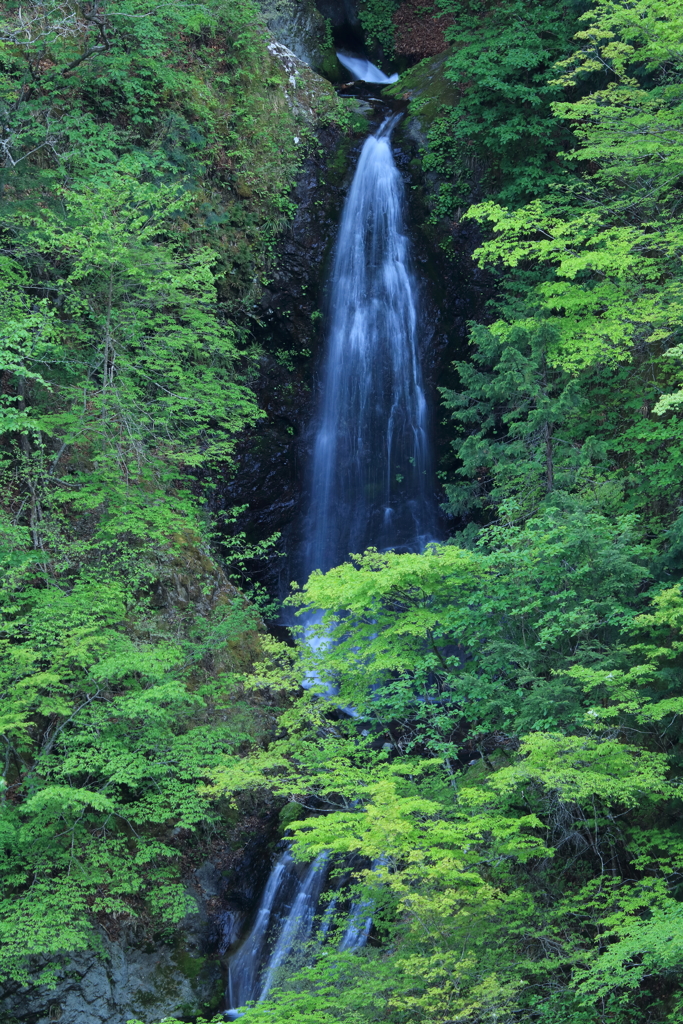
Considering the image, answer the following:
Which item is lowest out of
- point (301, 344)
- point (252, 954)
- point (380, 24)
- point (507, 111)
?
point (252, 954)

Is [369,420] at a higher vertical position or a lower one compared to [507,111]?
lower

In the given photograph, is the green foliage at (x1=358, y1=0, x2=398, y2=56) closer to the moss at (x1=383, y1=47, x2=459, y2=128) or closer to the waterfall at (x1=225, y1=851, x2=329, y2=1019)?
the moss at (x1=383, y1=47, x2=459, y2=128)

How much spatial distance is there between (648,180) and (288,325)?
268 inches

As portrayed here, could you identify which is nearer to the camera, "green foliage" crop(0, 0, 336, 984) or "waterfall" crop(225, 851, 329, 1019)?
"green foliage" crop(0, 0, 336, 984)

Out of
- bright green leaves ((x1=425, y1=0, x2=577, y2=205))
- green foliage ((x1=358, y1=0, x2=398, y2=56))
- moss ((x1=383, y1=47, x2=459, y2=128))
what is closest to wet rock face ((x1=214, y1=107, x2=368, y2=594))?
bright green leaves ((x1=425, y1=0, x2=577, y2=205))

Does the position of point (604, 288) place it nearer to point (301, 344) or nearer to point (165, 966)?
point (301, 344)

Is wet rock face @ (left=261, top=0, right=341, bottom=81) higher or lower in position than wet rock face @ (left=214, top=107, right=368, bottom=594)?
higher

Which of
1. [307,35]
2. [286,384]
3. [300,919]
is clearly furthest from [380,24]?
[300,919]

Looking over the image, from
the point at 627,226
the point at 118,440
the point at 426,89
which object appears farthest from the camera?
the point at 426,89

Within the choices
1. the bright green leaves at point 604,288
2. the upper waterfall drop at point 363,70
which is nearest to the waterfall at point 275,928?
the bright green leaves at point 604,288

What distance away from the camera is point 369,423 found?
15.5 m

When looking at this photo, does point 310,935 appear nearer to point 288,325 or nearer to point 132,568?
point 132,568

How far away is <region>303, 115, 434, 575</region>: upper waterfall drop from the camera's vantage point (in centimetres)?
1541

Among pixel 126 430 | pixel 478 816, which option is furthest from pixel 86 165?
pixel 478 816
